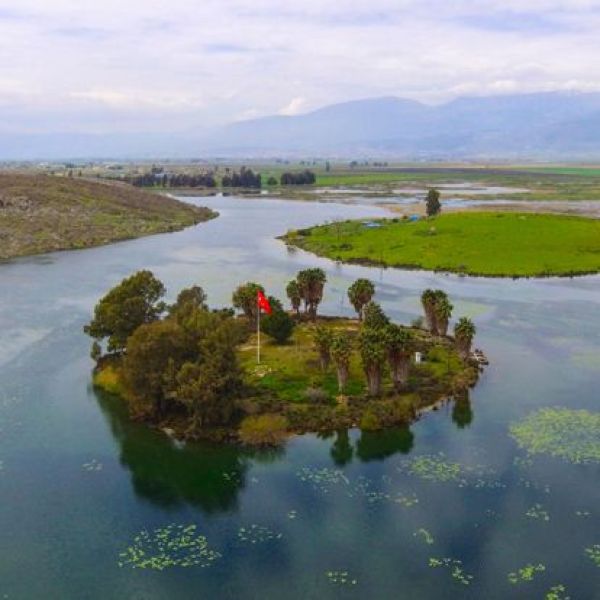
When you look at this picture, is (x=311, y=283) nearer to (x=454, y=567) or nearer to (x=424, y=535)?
(x=424, y=535)

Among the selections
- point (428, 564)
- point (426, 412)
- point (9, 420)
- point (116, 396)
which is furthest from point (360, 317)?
point (428, 564)

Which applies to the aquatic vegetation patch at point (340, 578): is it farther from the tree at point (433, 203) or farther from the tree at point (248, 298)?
the tree at point (433, 203)

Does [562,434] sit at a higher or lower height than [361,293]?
lower

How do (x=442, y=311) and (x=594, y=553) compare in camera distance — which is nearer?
(x=594, y=553)

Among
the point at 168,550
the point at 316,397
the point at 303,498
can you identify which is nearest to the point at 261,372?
the point at 316,397

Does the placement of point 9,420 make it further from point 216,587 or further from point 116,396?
point 216,587
